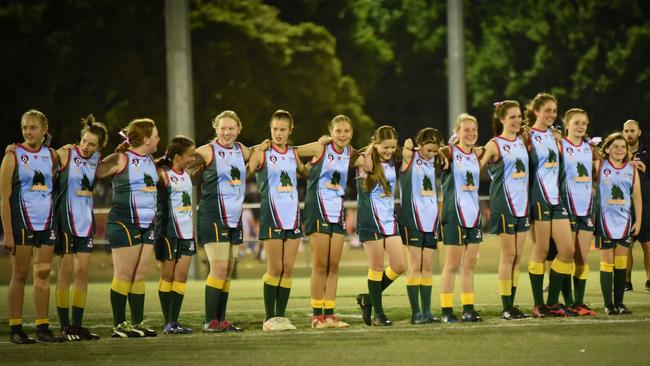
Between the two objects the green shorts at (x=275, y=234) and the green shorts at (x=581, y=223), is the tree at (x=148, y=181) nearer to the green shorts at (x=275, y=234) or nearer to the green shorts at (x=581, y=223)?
the green shorts at (x=275, y=234)

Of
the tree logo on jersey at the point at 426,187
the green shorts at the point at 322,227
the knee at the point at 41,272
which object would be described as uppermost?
the tree logo on jersey at the point at 426,187

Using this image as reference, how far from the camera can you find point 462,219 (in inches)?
451

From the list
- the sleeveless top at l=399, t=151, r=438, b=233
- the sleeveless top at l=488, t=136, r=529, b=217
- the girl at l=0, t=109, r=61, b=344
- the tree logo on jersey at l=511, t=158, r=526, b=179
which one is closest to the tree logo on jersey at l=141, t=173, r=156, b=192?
the girl at l=0, t=109, r=61, b=344

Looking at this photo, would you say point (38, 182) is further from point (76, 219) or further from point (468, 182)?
point (468, 182)

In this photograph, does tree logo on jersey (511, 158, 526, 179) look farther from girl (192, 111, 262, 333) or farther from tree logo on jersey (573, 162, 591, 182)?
girl (192, 111, 262, 333)

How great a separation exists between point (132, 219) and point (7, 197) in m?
1.12

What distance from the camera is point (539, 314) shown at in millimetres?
11555

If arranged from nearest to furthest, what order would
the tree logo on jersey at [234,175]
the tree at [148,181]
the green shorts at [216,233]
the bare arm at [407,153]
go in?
the tree at [148,181], the green shorts at [216,233], the tree logo on jersey at [234,175], the bare arm at [407,153]

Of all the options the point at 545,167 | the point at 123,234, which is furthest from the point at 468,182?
the point at 123,234

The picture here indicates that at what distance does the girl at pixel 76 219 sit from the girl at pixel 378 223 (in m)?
2.53

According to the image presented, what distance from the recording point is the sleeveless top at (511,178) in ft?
37.8

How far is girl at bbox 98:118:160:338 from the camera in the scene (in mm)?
10852

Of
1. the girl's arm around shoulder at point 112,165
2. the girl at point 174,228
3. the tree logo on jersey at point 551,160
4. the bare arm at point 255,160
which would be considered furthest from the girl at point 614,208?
the girl's arm around shoulder at point 112,165

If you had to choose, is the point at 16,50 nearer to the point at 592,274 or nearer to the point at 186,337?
the point at 592,274
